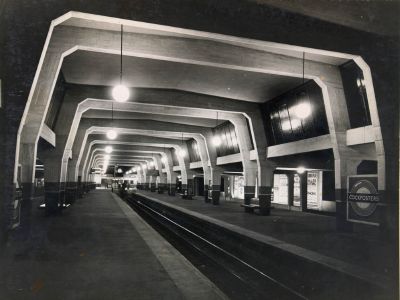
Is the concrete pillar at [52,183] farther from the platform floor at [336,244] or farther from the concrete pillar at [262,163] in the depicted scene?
the concrete pillar at [262,163]

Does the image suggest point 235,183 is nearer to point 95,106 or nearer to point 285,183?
point 285,183

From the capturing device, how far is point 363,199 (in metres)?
12.7

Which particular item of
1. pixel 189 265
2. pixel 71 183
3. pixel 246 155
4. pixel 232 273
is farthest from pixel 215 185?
pixel 189 265

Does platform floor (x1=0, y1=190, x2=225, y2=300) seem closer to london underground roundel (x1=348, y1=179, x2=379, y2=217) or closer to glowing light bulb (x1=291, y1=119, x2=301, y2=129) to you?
london underground roundel (x1=348, y1=179, x2=379, y2=217)

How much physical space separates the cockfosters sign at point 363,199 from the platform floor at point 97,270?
732 centimetres

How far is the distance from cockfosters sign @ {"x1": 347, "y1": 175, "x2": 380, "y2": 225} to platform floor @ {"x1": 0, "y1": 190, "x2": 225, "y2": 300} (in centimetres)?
732

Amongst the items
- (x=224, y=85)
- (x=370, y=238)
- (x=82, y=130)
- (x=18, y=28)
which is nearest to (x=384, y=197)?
(x=370, y=238)

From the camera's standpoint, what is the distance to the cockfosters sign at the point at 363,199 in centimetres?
1220

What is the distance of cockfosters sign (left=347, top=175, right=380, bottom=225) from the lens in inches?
480

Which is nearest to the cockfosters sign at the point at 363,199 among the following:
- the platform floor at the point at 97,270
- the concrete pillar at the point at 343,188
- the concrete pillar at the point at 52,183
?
the concrete pillar at the point at 343,188

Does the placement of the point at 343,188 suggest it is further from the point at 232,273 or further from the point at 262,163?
the point at 262,163

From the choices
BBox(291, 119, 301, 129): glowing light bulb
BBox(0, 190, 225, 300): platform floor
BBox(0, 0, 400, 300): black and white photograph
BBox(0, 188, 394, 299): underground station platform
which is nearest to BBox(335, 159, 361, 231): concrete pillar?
BBox(0, 0, 400, 300): black and white photograph

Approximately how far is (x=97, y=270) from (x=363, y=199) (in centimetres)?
974

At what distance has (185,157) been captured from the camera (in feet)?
120
